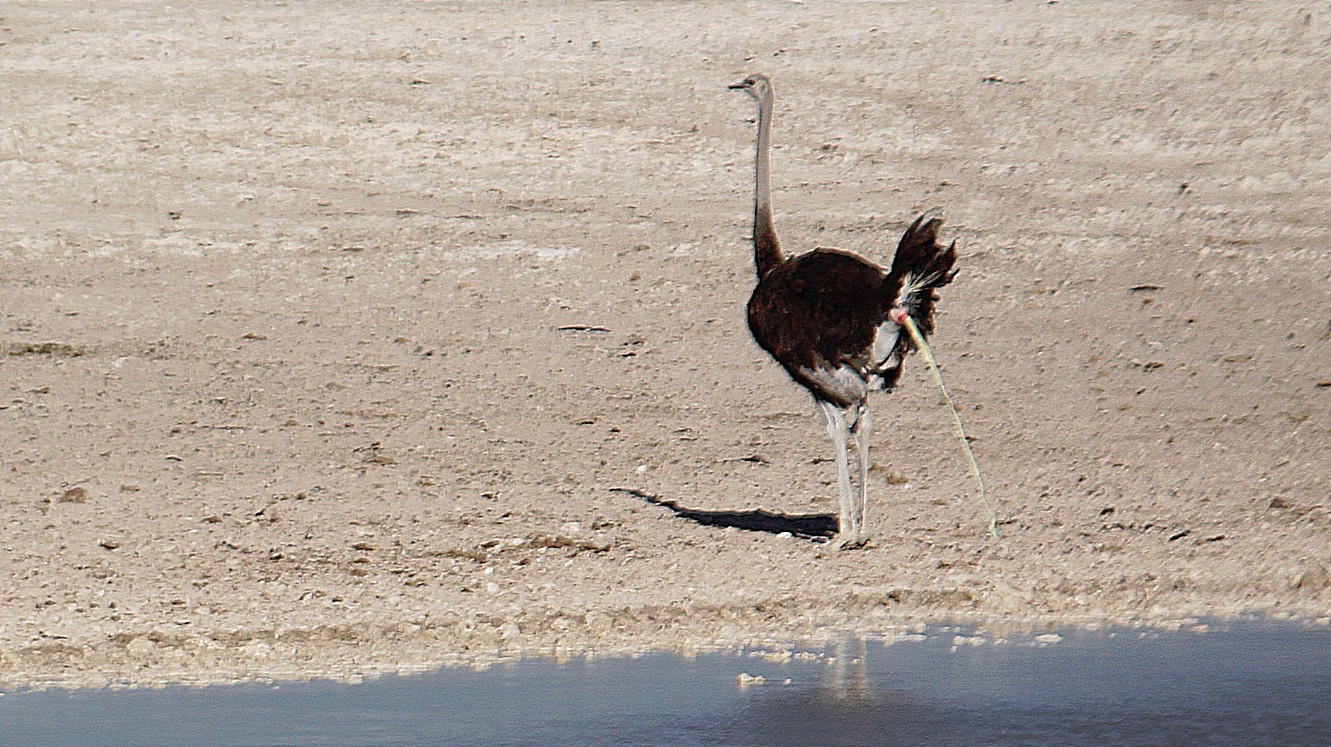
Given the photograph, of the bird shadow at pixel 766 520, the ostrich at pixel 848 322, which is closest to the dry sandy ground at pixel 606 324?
the bird shadow at pixel 766 520

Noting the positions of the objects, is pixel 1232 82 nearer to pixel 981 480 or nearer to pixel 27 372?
pixel 981 480

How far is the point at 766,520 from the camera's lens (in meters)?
7.90

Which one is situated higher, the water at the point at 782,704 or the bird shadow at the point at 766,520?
the bird shadow at the point at 766,520

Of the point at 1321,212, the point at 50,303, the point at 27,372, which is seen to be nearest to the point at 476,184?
the point at 50,303

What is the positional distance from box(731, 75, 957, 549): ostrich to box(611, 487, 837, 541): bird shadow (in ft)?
0.52

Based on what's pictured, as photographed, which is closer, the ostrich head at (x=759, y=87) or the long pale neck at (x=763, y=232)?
the long pale neck at (x=763, y=232)

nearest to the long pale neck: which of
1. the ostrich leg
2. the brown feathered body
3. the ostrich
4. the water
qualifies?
the ostrich

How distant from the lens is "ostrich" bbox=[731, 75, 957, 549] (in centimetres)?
697

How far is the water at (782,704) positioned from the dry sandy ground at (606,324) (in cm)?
31

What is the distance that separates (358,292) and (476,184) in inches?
101

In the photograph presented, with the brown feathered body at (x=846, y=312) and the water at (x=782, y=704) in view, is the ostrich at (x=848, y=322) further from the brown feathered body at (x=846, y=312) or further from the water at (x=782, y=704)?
the water at (x=782, y=704)

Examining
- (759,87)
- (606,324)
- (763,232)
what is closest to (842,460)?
(763,232)

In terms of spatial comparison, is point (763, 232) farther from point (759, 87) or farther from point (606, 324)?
point (606, 324)

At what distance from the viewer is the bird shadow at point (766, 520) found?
771cm
